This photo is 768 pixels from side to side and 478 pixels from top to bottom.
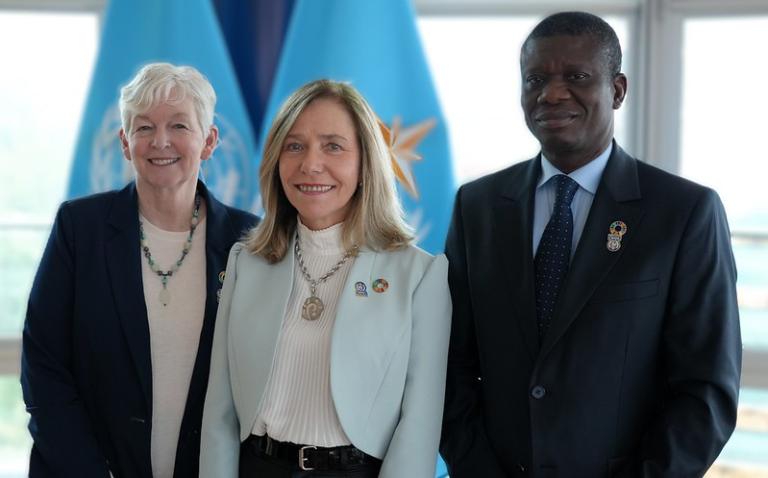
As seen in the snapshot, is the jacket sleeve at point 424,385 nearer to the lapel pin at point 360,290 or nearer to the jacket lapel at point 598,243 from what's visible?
the lapel pin at point 360,290

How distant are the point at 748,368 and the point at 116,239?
2971mm

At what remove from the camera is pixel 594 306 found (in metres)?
1.75

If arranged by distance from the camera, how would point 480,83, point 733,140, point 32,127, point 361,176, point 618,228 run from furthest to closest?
point 32,127
point 480,83
point 733,140
point 361,176
point 618,228

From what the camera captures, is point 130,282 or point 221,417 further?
point 130,282

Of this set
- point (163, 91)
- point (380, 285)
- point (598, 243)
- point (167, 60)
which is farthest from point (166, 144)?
point (167, 60)

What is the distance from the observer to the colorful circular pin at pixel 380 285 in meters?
1.86

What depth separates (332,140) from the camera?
189 centimetres

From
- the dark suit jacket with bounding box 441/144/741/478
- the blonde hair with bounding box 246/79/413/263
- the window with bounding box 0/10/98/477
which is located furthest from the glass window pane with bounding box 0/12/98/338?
the dark suit jacket with bounding box 441/144/741/478

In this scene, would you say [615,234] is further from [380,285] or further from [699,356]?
[380,285]

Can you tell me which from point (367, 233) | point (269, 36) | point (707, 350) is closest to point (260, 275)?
point (367, 233)

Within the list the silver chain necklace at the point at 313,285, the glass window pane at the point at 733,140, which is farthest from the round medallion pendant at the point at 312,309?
the glass window pane at the point at 733,140

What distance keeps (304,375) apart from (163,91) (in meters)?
0.80

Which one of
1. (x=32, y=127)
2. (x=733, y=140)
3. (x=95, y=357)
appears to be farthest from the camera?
(x=32, y=127)

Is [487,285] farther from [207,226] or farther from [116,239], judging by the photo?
[116,239]
